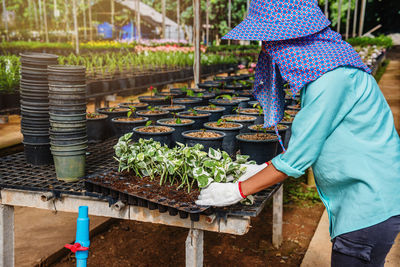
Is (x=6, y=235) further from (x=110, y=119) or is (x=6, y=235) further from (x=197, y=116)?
(x=197, y=116)

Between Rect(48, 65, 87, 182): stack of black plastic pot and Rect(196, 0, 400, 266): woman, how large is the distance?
1132 millimetres

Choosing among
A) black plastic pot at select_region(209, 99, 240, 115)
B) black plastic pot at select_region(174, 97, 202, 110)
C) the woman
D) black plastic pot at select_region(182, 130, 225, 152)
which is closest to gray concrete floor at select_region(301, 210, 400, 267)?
black plastic pot at select_region(182, 130, 225, 152)

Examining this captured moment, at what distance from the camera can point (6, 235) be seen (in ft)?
6.83

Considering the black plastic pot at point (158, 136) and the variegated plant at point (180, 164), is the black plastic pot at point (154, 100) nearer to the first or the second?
the black plastic pot at point (158, 136)

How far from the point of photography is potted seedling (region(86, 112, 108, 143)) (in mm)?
3162

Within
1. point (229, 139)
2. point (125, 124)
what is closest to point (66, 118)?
point (125, 124)

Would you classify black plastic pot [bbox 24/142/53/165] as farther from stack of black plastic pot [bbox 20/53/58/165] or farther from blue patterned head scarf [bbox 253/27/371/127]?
blue patterned head scarf [bbox 253/27/371/127]

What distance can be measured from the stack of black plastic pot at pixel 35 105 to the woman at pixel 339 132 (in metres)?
1.47

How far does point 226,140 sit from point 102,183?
1163 mm

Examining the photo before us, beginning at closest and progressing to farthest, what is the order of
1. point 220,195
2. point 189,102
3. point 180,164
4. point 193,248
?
1. point 220,195
2. point 193,248
3. point 180,164
4. point 189,102

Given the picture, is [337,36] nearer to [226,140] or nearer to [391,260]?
[226,140]

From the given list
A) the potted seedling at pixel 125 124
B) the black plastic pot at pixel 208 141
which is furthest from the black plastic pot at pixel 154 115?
the black plastic pot at pixel 208 141

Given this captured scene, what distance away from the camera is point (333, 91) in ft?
4.40

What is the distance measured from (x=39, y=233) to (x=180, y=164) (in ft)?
5.92
